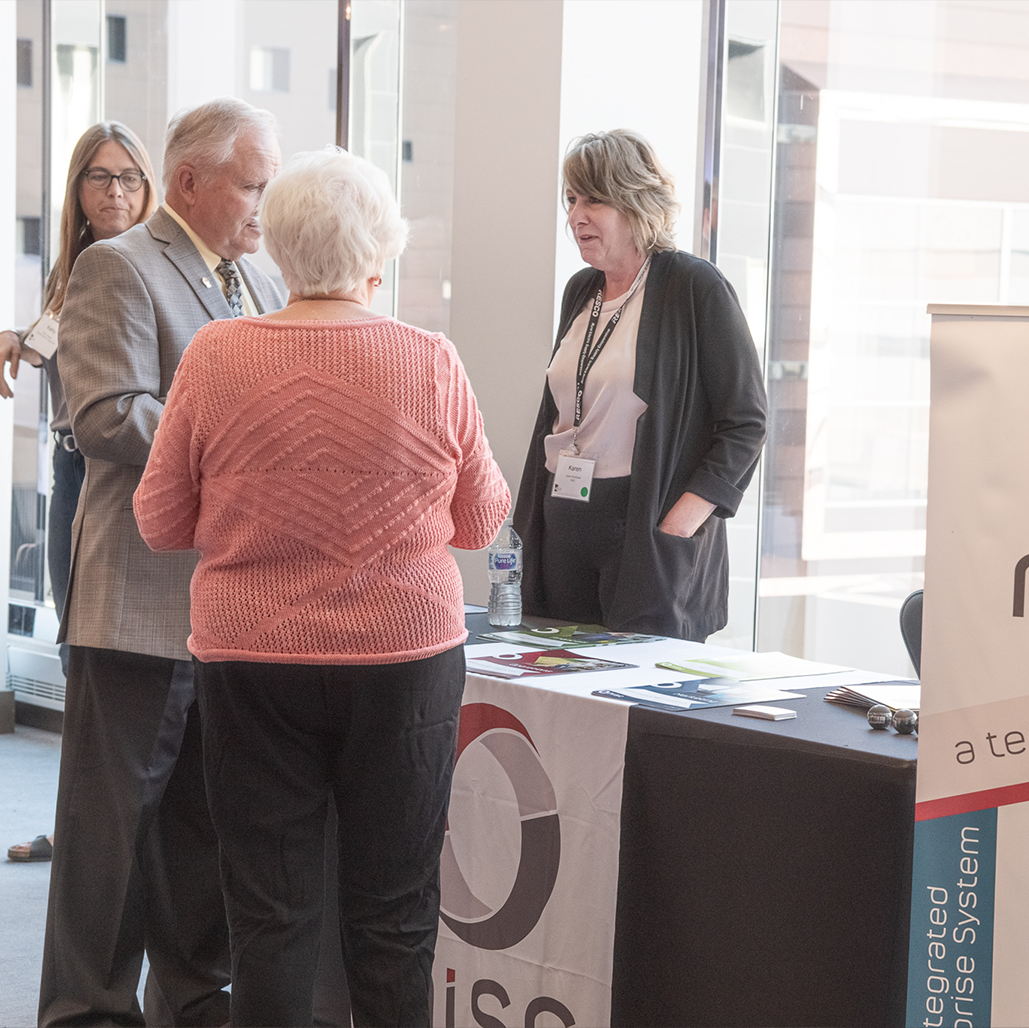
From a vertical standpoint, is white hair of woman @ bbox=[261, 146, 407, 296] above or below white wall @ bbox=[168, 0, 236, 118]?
below

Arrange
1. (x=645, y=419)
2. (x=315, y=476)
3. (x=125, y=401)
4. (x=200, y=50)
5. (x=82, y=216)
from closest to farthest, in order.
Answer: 1. (x=315, y=476)
2. (x=125, y=401)
3. (x=645, y=419)
4. (x=82, y=216)
5. (x=200, y=50)

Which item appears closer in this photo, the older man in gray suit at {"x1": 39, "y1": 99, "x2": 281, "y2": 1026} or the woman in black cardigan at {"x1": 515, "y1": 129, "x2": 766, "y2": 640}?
the older man in gray suit at {"x1": 39, "y1": 99, "x2": 281, "y2": 1026}

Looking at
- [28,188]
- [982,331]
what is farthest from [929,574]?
[28,188]

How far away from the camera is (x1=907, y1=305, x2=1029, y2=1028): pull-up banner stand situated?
1.35m

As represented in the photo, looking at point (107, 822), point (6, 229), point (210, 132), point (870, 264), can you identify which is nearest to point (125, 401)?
point (210, 132)

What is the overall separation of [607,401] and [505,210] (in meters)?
1.10

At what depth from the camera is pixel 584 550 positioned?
2465 millimetres

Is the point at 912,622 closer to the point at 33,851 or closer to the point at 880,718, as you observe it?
the point at 880,718

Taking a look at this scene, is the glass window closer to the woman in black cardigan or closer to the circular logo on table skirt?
the woman in black cardigan

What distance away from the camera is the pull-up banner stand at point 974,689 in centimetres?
135

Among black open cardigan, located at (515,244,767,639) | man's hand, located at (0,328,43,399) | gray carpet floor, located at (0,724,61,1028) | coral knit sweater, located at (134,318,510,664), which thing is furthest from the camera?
man's hand, located at (0,328,43,399)

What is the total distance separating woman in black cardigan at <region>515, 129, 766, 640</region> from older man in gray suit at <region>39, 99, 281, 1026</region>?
0.74 metres

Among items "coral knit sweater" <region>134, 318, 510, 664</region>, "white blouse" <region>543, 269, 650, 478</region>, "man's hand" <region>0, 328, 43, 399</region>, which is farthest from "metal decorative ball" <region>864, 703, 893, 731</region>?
"man's hand" <region>0, 328, 43, 399</region>

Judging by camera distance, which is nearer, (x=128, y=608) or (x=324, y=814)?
(x=324, y=814)
